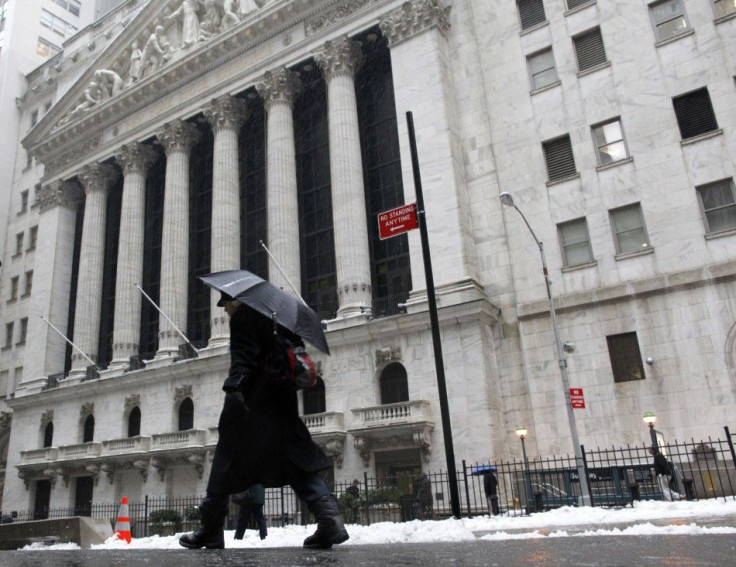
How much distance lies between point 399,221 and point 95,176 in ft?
116

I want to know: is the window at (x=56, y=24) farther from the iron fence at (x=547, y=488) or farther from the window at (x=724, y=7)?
the window at (x=724, y=7)

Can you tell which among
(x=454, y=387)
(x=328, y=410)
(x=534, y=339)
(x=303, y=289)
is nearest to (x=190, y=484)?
(x=328, y=410)

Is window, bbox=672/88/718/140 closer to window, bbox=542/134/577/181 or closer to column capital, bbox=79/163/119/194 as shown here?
window, bbox=542/134/577/181

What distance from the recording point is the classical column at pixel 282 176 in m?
32.8

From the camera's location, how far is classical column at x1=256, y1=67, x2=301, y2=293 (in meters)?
32.8

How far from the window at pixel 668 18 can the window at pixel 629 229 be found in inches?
298

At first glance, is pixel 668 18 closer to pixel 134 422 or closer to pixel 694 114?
pixel 694 114

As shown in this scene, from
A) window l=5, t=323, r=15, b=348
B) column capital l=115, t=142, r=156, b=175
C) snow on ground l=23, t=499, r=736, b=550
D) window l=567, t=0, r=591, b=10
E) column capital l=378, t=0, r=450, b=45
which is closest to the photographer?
snow on ground l=23, t=499, r=736, b=550

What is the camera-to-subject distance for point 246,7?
38344mm

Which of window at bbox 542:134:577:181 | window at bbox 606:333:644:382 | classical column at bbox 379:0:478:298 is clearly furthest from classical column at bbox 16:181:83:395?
window at bbox 606:333:644:382

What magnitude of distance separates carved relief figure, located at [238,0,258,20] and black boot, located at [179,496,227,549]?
36.8m

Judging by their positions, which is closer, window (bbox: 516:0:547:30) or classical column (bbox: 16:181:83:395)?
window (bbox: 516:0:547:30)

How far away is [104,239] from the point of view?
44719 mm

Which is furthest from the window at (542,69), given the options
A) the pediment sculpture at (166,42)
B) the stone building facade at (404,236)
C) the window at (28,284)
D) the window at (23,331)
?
the window at (28,284)
